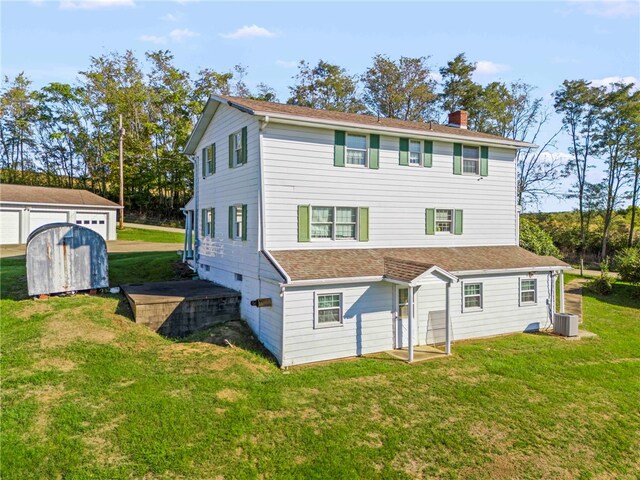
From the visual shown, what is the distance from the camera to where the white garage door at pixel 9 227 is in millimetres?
27203

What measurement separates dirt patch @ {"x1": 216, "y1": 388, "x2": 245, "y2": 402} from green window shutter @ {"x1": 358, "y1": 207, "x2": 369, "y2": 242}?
7260mm

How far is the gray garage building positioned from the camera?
2734 cm

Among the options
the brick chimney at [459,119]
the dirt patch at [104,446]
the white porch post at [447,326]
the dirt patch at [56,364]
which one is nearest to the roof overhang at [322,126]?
the brick chimney at [459,119]

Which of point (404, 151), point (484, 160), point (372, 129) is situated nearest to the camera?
point (372, 129)

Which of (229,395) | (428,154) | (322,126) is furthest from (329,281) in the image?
(428,154)

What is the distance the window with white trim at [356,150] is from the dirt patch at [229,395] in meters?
8.79

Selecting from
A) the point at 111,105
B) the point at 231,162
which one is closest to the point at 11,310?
the point at 231,162

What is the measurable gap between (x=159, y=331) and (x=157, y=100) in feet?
122

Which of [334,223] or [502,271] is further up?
[334,223]

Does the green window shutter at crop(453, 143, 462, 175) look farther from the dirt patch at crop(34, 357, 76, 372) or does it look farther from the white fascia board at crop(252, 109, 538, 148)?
the dirt patch at crop(34, 357, 76, 372)

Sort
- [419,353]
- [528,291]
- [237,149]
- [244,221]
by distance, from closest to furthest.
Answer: [419,353]
[244,221]
[237,149]
[528,291]

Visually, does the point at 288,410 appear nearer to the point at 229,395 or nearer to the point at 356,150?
the point at 229,395

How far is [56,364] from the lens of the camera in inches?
397

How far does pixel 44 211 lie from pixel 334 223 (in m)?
24.5
